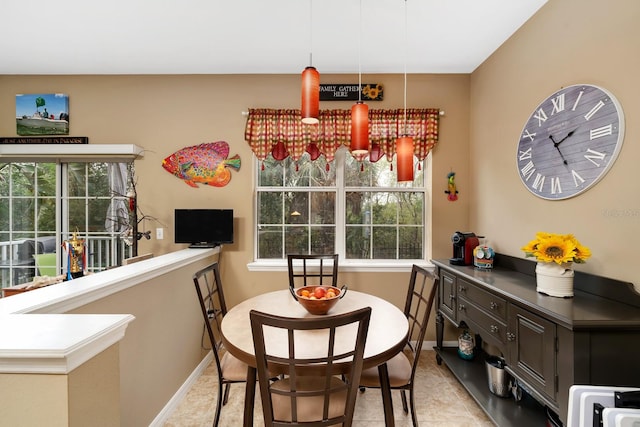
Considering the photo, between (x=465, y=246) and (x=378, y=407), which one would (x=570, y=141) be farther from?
(x=378, y=407)

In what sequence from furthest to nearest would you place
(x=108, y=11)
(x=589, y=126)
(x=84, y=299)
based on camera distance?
(x=108, y=11)
(x=589, y=126)
(x=84, y=299)

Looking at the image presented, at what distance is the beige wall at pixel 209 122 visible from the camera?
3.05 metres

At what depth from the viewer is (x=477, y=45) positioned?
253 centimetres

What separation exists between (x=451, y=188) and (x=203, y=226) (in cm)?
253

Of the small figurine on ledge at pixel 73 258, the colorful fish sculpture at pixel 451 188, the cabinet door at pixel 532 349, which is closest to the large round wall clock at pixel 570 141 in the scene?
the colorful fish sculpture at pixel 451 188

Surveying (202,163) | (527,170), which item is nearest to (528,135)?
(527,170)

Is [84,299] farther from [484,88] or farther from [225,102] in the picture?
[484,88]

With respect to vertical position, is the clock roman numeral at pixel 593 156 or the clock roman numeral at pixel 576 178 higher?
the clock roman numeral at pixel 593 156

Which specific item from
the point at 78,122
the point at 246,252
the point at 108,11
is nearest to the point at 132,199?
the point at 78,122

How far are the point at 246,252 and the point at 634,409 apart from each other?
9.12ft

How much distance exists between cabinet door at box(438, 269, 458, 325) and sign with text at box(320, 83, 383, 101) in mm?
1885

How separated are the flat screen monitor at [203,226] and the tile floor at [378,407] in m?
1.22

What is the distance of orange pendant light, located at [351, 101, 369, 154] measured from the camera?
65.9 inches

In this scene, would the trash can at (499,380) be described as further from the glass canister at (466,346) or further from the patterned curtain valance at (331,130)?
the patterned curtain valance at (331,130)
